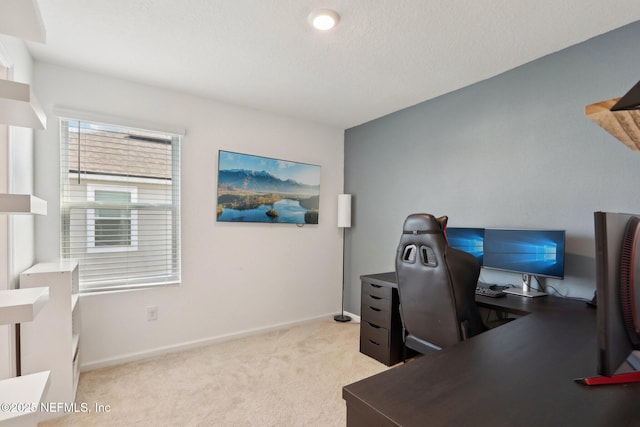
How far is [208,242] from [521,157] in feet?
9.34

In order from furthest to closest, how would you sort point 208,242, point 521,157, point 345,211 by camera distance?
point 345,211 < point 208,242 < point 521,157

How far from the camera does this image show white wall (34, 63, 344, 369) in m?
2.48

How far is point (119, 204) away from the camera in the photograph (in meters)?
2.66

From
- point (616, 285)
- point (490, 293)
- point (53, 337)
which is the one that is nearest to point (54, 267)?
point (53, 337)

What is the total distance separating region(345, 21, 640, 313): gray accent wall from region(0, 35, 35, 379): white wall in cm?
303

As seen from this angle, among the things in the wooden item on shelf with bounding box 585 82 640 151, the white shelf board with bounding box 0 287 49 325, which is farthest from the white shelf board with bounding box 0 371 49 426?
Result: the wooden item on shelf with bounding box 585 82 640 151

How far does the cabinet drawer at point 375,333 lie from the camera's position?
2693 mm

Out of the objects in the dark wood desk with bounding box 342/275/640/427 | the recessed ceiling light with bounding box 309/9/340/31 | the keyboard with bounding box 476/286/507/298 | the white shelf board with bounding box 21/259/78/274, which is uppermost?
the recessed ceiling light with bounding box 309/9/340/31

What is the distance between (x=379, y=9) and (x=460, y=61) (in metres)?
0.91

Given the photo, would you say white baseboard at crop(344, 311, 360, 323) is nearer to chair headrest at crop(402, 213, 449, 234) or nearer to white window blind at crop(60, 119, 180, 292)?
white window blind at crop(60, 119, 180, 292)

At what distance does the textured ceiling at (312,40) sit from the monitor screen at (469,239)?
127cm

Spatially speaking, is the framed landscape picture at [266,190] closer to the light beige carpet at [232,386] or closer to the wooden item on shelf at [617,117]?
the light beige carpet at [232,386]

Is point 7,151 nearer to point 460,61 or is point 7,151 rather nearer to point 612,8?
point 460,61

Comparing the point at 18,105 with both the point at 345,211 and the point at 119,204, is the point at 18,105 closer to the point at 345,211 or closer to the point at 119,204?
the point at 119,204
